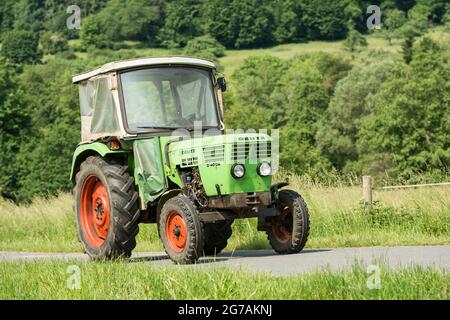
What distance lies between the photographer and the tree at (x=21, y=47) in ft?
502

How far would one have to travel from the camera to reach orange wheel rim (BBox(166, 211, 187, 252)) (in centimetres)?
1201

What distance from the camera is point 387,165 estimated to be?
68062mm

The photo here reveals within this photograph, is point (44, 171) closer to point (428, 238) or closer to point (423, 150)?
point (423, 150)

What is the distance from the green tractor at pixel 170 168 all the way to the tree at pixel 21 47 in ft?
468

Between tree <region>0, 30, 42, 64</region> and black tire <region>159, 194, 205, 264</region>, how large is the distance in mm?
144428

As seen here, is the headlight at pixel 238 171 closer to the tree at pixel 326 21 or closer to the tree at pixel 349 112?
the tree at pixel 349 112

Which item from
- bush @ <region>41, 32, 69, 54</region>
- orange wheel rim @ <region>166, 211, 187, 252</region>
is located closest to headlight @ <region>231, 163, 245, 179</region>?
orange wheel rim @ <region>166, 211, 187, 252</region>

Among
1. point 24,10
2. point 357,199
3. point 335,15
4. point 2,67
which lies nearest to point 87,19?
point 24,10

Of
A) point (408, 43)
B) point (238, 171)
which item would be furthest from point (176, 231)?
point (408, 43)

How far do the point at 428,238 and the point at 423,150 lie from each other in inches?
2004

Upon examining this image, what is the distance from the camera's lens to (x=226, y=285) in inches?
314

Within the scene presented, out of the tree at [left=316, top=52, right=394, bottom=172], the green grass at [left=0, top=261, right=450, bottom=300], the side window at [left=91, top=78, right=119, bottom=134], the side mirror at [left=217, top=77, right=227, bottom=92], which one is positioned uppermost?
the side mirror at [left=217, top=77, right=227, bottom=92]

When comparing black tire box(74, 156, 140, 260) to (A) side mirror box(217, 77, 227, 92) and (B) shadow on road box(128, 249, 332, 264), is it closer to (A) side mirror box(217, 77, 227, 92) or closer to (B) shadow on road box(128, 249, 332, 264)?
(B) shadow on road box(128, 249, 332, 264)

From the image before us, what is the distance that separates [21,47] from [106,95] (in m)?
145
